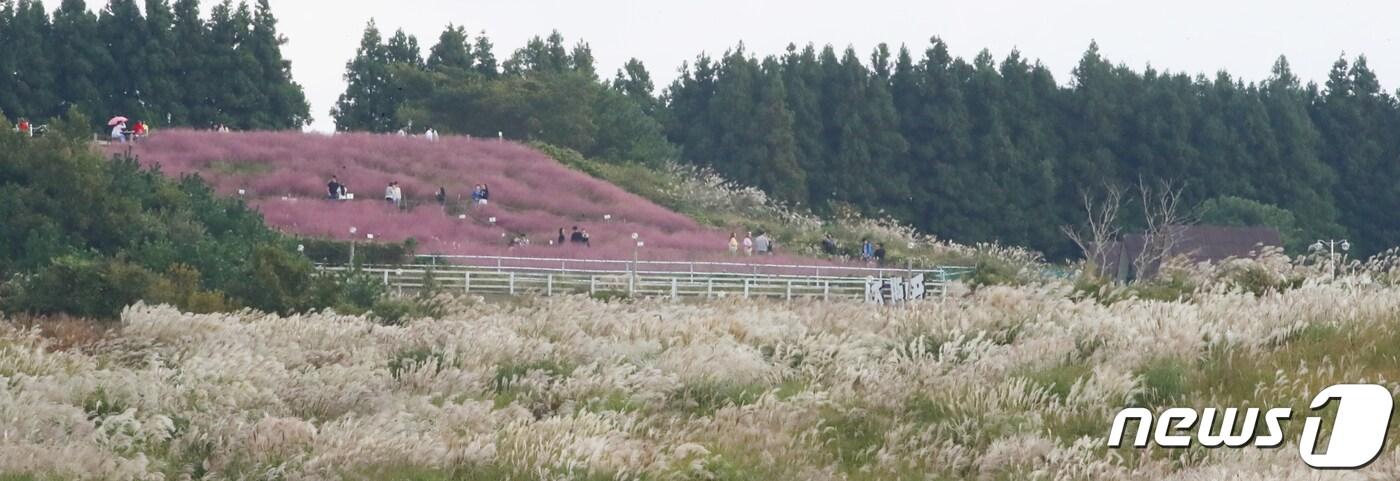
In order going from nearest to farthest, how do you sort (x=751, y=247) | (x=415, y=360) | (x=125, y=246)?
(x=415, y=360)
(x=125, y=246)
(x=751, y=247)

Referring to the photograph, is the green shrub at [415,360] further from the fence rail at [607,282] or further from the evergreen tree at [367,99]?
the evergreen tree at [367,99]

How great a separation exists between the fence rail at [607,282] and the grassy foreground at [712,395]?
16.4 m

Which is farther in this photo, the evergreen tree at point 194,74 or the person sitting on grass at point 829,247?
the evergreen tree at point 194,74

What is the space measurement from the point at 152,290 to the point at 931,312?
11.1 meters

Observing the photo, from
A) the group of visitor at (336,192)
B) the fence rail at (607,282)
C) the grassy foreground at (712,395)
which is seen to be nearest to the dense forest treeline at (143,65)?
the group of visitor at (336,192)

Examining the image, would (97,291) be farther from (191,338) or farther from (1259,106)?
(1259,106)

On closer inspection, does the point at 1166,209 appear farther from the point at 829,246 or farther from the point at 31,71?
the point at 31,71

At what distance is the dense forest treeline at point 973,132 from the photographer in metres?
83.1

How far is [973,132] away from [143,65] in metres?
34.9

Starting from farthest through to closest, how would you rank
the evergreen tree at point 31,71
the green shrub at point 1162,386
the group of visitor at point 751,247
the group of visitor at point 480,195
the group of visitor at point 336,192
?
1. the evergreen tree at point 31,71
2. the group of visitor at point 480,195
3. the group of visitor at point 336,192
4. the group of visitor at point 751,247
5. the green shrub at point 1162,386

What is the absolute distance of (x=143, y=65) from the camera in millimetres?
82562

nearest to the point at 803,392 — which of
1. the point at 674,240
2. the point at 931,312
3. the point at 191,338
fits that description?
the point at 931,312

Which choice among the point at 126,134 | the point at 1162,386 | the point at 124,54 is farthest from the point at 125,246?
the point at 124,54

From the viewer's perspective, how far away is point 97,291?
84.4 feet
